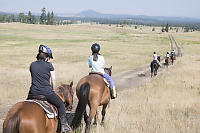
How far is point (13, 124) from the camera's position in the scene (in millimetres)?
4324

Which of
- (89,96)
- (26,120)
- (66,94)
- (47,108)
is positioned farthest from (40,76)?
(89,96)

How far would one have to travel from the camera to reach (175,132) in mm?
8023

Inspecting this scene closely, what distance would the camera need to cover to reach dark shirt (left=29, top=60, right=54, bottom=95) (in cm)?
538

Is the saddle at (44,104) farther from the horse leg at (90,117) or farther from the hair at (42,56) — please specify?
the horse leg at (90,117)

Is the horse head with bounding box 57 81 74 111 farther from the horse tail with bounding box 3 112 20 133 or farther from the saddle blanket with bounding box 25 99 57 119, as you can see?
the horse tail with bounding box 3 112 20 133

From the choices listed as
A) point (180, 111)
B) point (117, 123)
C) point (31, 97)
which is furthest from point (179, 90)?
point (31, 97)

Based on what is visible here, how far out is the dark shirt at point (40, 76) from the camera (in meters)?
5.38

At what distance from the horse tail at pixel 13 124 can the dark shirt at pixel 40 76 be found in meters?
1.11

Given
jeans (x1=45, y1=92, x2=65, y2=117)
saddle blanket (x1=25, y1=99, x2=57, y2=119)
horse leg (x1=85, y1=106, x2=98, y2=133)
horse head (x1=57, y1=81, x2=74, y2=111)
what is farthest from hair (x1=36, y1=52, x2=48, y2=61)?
horse leg (x1=85, y1=106, x2=98, y2=133)

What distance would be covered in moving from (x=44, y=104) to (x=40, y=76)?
26.6 inches

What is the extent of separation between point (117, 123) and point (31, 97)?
4153mm

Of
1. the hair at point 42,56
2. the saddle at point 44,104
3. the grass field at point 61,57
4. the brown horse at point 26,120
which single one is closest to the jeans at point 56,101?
the saddle at point 44,104

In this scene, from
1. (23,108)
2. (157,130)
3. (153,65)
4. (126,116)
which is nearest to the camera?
(23,108)

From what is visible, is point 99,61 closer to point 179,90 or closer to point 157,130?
point 157,130
